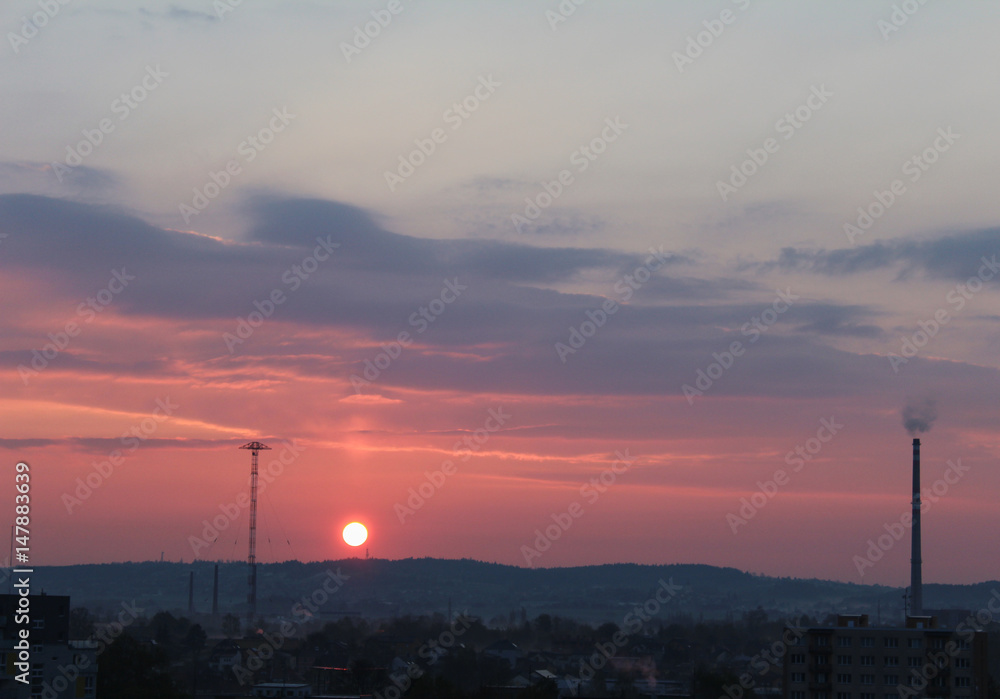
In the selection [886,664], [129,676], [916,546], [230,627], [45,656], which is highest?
[916,546]

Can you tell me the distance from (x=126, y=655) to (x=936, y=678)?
173 ft

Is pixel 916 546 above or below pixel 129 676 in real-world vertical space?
above

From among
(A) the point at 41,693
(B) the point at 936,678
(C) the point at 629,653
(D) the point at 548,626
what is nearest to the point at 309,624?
(D) the point at 548,626

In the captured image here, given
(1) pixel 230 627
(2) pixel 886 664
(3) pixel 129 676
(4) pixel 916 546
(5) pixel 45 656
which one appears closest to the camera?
(2) pixel 886 664

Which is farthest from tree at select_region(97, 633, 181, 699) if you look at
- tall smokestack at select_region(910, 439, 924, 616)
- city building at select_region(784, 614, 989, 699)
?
tall smokestack at select_region(910, 439, 924, 616)

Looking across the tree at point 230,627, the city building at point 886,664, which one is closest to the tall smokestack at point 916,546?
the city building at point 886,664

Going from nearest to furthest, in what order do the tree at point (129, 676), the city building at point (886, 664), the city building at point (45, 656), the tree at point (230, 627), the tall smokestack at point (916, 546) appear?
1. the city building at point (45, 656)
2. the city building at point (886, 664)
3. the tree at point (129, 676)
4. the tall smokestack at point (916, 546)
5. the tree at point (230, 627)

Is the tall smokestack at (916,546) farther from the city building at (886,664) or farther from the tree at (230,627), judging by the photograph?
the tree at (230,627)

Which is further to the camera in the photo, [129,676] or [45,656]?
[129,676]

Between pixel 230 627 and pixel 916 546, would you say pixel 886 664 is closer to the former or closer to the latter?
pixel 916 546

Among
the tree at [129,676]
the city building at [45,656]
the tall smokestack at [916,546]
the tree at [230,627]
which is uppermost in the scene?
the tall smokestack at [916,546]

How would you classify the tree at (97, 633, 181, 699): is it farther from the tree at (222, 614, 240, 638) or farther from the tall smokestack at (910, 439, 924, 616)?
the tree at (222, 614, 240, 638)

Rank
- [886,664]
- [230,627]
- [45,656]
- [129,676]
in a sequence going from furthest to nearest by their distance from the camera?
1. [230,627]
2. [129,676]
3. [45,656]
4. [886,664]

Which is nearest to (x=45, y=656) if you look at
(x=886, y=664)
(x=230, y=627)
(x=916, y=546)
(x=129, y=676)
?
(x=129, y=676)
